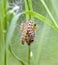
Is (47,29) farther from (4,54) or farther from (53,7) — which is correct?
(4,54)

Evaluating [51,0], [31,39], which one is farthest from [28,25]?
[51,0]

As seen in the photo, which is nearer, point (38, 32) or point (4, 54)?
point (4, 54)

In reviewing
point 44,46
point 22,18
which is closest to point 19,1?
point 22,18

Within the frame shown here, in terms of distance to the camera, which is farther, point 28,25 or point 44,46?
point 44,46

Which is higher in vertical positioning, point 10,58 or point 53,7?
point 53,7

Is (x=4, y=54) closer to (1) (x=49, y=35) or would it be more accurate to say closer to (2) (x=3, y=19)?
(2) (x=3, y=19)

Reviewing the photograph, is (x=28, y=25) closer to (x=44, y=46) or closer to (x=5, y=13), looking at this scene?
(x=5, y=13)

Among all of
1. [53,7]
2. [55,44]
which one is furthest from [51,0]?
[55,44]
